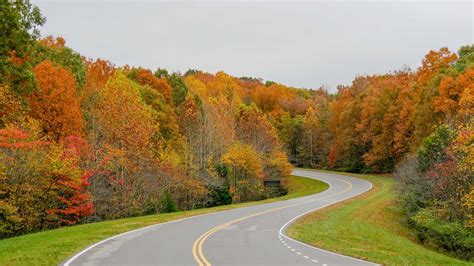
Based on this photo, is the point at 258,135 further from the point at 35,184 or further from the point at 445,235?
the point at 35,184

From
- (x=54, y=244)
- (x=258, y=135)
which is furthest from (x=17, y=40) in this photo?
(x=258, y=135)

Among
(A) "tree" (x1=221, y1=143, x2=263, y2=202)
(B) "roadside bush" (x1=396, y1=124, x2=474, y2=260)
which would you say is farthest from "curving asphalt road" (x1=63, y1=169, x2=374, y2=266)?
(A) "tree" (x1=221, y1=143, x2=263, y2=202)

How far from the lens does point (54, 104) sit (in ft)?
119

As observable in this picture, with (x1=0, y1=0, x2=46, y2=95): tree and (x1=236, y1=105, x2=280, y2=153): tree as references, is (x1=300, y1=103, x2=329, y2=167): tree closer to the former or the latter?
(x1=236, y1=105, x2=280, y2=153): tree

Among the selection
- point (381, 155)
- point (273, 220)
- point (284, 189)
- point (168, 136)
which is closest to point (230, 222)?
point (273, 220)

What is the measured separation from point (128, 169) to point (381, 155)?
42571 mm

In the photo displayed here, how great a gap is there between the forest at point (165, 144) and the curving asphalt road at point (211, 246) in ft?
25.9

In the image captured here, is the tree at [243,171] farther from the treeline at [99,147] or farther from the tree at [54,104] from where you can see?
the tree at [54,104]

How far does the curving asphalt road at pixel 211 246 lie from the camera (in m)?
14.8

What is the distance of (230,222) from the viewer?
91.0 ft

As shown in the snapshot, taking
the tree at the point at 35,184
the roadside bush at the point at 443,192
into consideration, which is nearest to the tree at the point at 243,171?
the roadside bush at the point at 443,192

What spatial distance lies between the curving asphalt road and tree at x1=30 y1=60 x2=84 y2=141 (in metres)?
13.1

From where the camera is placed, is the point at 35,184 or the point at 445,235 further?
the point at 35,184

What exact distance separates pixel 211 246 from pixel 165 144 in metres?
33.2
